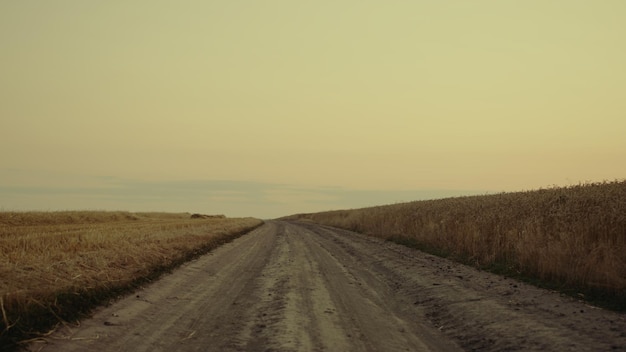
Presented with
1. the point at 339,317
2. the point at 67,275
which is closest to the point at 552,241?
the point at 339,317

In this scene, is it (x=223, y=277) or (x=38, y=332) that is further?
(x=223, y=277)

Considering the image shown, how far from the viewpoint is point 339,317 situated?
941 cm

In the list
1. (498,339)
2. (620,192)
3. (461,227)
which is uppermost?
(620,192)

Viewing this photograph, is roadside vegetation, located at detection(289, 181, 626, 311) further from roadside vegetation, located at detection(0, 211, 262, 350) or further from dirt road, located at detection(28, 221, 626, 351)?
roadside vegetation, located at detection(0, 211, 262, 350)

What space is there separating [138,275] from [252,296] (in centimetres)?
348

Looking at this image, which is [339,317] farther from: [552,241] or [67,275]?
[552,241]

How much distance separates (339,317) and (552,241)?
8060 millimetres

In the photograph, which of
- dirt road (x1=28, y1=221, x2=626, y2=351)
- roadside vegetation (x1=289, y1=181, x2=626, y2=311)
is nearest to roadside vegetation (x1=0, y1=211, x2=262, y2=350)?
dirt road (x1=28, y1=221, x2=626, y2=351)

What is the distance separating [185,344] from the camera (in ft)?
24.2

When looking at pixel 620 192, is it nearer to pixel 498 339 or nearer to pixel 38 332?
pixel 498 339

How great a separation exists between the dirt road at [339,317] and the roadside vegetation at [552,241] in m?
0.91

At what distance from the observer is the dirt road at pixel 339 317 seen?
7461mm

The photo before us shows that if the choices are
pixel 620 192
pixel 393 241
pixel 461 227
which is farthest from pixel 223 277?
pixel 393 241

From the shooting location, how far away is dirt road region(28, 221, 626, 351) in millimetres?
7461
